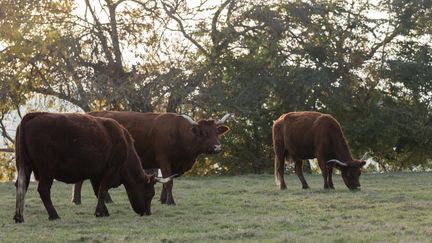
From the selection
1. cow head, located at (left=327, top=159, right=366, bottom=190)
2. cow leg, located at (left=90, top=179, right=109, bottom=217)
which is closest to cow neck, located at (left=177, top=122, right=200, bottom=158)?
cow leg, located at (left=90, top=179, right=109, bottom=217)

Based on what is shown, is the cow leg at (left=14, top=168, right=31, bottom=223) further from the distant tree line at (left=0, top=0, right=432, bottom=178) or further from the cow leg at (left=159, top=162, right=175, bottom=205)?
the distant tree line at (left=0, top=0, right=432, bottom=178)

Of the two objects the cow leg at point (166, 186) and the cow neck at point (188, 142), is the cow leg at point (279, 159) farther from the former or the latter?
the cow leg at point (166, 186)

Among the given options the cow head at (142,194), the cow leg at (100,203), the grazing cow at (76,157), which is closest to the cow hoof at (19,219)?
the grazing cow at (76,157)

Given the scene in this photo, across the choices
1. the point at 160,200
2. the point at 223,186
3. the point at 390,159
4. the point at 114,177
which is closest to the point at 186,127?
the point at 160,200

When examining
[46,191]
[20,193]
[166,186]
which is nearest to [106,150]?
[46,191]

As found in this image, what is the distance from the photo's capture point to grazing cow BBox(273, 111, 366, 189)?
17.1m

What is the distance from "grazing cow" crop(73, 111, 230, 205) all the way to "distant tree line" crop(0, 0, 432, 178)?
1379 cm

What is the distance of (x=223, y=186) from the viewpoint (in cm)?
1998

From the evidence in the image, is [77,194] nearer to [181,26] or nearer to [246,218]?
[246,218]

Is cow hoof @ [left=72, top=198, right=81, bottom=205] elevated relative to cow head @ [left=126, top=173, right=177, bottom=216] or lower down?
lower down

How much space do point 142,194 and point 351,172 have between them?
5839 millimetres

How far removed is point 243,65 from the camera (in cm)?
3025

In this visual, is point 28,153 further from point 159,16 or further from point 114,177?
point 159,16

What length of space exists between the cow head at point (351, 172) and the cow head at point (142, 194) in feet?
17.8
